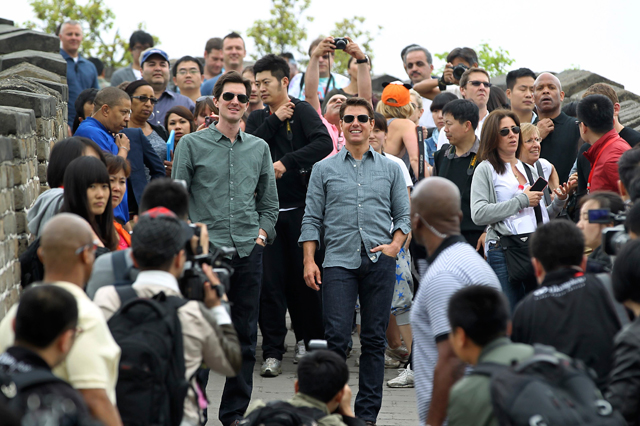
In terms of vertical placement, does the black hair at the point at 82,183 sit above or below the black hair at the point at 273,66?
below

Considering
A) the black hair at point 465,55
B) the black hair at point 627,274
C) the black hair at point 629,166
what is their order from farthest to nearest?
1. the black hair at point 465,55
2. the black hair at point 629,166
3. the black hair at point 627,274

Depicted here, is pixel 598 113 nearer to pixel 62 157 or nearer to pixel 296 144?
pixel 296 144

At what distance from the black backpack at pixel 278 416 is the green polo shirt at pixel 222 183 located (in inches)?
87.9

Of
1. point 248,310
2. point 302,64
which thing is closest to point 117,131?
point 248,310

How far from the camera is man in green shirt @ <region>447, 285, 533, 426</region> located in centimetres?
304

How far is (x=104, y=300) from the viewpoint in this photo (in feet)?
11.7

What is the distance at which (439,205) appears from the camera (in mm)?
3799

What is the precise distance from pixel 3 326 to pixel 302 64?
2148cm

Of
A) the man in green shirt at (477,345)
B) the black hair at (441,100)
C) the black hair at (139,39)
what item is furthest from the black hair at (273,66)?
the black hair at (139,39)

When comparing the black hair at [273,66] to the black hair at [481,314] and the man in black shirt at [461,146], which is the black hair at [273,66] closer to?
the man in black shirt at [461,146]

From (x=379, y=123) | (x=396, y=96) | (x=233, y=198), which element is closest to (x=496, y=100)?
(x=396, y=96)

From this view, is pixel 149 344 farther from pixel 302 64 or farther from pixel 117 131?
pixel 302 64

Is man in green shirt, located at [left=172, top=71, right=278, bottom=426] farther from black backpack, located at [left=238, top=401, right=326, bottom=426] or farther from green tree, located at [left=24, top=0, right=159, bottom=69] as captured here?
green tree, located at [left=24, top=0, right=159, bottom=69]

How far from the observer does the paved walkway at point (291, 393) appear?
20.4 feet
